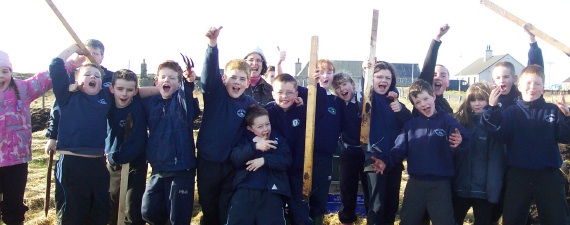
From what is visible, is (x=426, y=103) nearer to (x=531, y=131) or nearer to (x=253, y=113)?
(x=531, y=131)

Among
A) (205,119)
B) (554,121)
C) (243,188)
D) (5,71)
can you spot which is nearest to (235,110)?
(205,119)

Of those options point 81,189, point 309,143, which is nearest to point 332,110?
point 309,143

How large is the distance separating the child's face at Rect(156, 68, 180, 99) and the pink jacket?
1.43 metres

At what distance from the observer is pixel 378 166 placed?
481 centimetres

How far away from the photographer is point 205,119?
14.9ft

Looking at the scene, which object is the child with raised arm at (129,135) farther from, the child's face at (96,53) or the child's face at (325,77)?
the child's face at (325,77)

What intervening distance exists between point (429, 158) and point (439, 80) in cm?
127

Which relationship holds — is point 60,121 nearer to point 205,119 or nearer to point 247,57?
point 205,119

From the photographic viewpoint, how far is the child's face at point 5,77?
4828mm

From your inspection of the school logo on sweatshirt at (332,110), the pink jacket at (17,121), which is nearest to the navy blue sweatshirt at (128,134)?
the pink jacket at (17,121)

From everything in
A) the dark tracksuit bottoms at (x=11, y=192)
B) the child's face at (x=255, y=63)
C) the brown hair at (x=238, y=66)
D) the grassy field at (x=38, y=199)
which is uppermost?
the child's face at (x=255, y=63)

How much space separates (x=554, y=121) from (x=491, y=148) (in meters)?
0.63

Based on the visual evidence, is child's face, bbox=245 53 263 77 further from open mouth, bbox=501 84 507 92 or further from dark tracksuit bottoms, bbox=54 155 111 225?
open mouth, bbox=501 84 507 92

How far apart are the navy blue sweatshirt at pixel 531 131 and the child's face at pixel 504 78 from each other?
1.32ft
